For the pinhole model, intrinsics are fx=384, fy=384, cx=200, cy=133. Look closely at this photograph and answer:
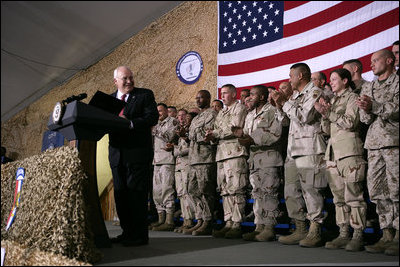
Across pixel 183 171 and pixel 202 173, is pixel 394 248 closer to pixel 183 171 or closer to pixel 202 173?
pixel 202 173

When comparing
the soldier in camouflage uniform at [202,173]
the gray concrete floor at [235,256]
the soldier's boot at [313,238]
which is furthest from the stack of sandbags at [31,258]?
the soldier in camouflage uniform at [202,173]

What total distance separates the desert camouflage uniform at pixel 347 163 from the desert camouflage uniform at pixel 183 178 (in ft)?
6.40

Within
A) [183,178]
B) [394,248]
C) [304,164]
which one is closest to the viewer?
[394,248]

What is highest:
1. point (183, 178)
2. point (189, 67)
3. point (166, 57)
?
point (166, 57)

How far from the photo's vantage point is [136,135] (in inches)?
123

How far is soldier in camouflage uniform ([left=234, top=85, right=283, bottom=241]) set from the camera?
3.68m

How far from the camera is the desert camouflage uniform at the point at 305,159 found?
327cm

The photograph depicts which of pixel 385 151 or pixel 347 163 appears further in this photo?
pixel 347 163

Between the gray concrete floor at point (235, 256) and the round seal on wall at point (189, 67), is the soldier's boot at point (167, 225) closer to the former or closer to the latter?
the gray concrete floor at point (235, 256)

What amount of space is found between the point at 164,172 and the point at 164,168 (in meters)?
0.06

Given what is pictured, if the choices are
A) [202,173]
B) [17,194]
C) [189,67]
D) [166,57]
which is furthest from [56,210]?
[166,57]

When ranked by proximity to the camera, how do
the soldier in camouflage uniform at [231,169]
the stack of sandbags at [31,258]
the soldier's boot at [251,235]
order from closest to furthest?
the stack of sandbags at [31,258] → the soldier's boot at [251,235] → the soldier in camouflage uniform at [231,169]

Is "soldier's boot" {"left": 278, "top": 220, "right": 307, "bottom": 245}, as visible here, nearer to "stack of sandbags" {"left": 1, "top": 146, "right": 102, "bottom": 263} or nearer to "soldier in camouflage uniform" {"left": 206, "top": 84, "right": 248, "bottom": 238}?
"soldier in camouflage uniform" {"left": 206, "top": 84, "right": 248, "bottom": 238}

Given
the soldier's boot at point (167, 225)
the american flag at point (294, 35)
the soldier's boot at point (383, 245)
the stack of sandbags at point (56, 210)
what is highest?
the american flag at point (294, 35)
